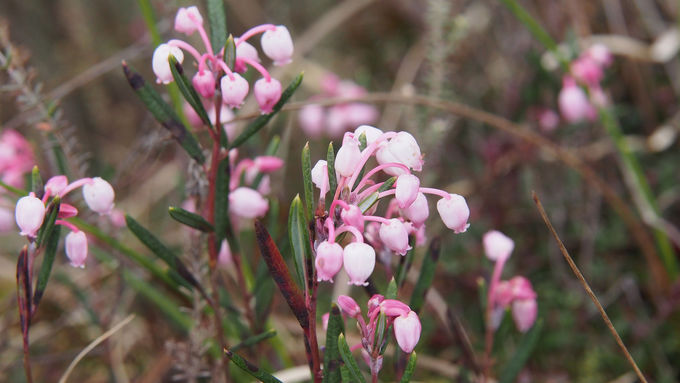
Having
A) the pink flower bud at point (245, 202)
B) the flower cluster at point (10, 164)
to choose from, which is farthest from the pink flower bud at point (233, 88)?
the flower cluster at point (10, 164)

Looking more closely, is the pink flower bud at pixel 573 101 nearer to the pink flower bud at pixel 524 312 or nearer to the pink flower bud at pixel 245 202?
the pink flower bud at pixel 524 312

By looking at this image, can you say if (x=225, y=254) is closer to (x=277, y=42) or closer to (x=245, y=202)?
(x=245, y=202)

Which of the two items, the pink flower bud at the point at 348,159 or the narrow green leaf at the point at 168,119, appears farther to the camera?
the narrow green leaf at the point at 168,119

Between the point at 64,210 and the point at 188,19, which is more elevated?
the point at 188,19

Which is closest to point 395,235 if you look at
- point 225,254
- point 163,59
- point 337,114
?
point 163,59

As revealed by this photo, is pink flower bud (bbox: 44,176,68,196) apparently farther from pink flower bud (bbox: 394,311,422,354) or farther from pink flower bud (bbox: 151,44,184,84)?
pink flower bud (bbox: 394,311,422,354)

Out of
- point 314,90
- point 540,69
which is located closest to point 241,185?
point 540,69
